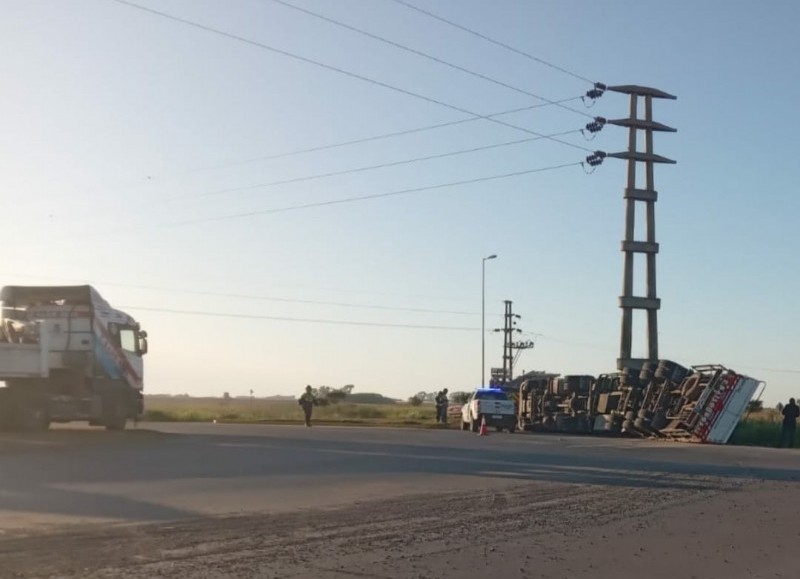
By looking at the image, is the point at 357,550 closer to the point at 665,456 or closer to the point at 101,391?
the point at 665,456

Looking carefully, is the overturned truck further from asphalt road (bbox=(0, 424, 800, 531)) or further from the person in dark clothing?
asphalt road (bbox=(0, 424, 800, 531))

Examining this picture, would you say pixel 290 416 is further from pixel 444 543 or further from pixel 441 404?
pixel 444 543

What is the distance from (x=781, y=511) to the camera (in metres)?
15.3

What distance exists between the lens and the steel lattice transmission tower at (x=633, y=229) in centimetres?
4903

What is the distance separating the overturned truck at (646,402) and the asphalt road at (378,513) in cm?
1039

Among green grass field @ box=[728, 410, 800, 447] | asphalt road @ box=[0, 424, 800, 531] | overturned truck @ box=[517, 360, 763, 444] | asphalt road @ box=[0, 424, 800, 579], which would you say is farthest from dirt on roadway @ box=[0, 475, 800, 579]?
green grass field @ box=[728, 410, 800, 447]

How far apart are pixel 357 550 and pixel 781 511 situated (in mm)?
7268

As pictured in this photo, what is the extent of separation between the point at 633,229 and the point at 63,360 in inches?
1104

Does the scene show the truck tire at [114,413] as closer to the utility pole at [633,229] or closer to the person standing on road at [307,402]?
the person standing on road at [307,402]

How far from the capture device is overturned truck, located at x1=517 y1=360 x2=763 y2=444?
3566 cm

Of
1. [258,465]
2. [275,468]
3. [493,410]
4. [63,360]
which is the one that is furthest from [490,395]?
[275,468]

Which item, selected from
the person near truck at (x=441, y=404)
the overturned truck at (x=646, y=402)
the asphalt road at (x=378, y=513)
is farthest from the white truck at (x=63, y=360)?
the person near truck at (x=441, y=404)

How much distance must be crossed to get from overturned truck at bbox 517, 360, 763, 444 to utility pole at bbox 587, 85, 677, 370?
200 inches

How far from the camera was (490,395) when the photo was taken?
4294cm
